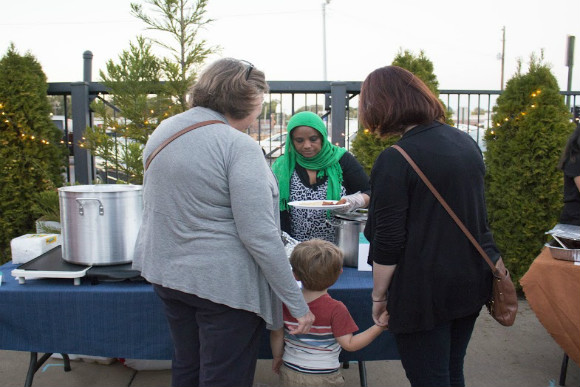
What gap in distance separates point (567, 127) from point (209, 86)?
3.73m

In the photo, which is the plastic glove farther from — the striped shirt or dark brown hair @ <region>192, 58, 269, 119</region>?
dark brown hair @ <region>192, 58, 269, 119</region>

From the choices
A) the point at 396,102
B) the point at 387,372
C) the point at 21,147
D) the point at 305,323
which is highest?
the point at 396,102

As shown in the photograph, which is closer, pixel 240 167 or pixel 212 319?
pixel 240 167

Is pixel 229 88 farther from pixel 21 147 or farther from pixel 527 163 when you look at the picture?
pixel 21 147

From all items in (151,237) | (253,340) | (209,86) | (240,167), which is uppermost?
(209,86)

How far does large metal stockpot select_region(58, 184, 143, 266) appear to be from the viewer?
2.04 m

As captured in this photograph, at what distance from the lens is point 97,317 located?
2119 millimetres

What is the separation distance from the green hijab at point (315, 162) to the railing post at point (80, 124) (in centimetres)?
277

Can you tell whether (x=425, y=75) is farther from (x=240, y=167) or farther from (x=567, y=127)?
(x=240, y=167)

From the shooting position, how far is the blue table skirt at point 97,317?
6.88 ft

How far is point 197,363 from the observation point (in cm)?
167

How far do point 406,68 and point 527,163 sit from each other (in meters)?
1.35

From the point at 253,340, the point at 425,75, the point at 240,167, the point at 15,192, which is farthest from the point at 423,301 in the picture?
the point at 15,192

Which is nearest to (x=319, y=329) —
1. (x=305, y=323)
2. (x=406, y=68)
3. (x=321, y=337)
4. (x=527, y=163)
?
(x=321, y=337)
